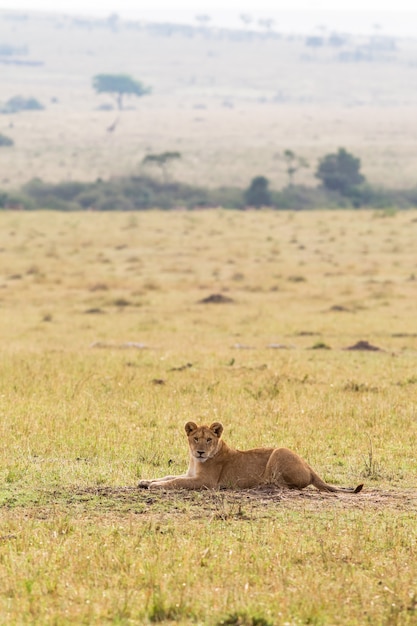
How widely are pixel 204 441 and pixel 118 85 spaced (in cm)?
16804

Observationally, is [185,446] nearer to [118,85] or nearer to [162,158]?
[162,158]

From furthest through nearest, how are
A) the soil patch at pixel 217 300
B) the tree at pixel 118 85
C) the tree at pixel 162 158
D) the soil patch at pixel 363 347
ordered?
the tree at pixel 118 85 → the tree at pixel 162 158 → the soil patch at pixel 217 300 → the soil patch at pixel 363 347

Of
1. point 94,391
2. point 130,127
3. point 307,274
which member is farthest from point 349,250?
point 130,127

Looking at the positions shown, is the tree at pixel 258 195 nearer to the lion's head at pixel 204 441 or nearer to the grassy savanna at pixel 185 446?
the grassy savanna at pixel 185 446

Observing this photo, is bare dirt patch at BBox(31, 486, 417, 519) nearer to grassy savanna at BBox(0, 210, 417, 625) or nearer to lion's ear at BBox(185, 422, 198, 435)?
grassy savanna at BBox(0, 210, 417, 625)

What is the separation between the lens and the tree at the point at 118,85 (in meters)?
171

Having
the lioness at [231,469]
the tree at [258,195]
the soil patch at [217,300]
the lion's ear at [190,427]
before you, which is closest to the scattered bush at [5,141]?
the tree at [258,195]

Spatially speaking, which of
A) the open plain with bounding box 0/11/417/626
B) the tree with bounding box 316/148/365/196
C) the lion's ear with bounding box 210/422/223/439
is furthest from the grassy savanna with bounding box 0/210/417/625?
the tree with bounding box 316/148/365/196

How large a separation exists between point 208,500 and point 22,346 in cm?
1282

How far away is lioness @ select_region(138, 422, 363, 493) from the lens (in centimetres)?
935

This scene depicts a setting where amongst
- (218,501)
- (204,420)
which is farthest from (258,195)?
(218,501)

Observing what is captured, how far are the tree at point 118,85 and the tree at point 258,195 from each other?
10115cm

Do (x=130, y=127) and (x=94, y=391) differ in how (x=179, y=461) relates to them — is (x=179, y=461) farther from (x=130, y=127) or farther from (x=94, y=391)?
(x=130, y=127)

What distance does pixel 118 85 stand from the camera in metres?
173
